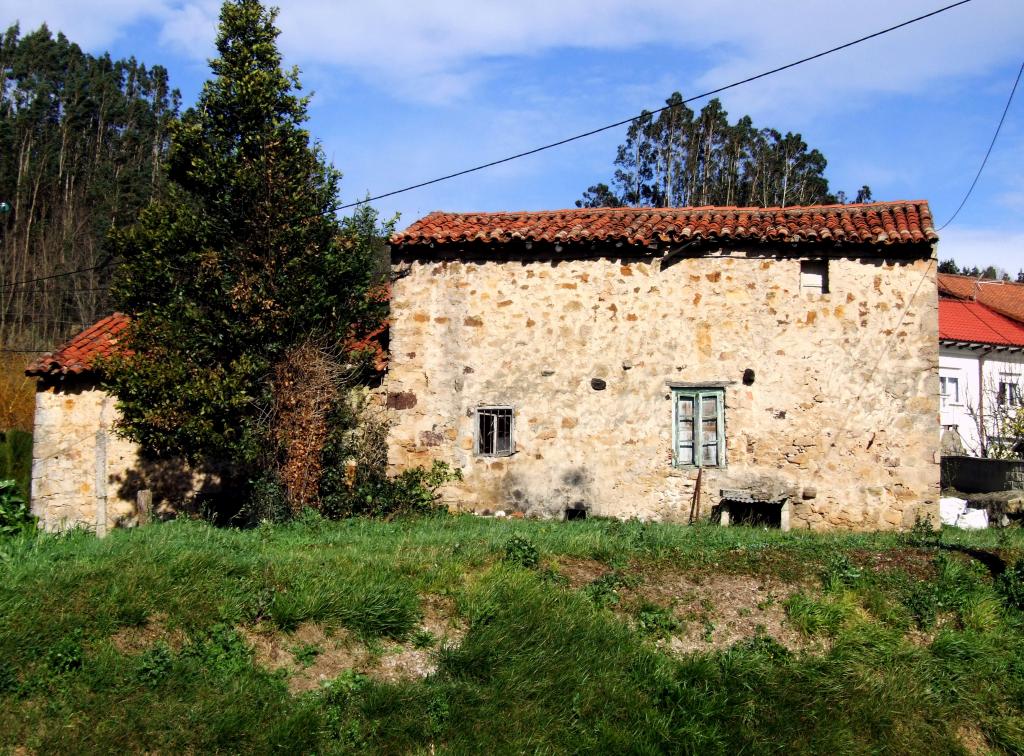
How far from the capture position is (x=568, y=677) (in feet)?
26.3

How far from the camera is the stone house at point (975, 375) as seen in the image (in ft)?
101

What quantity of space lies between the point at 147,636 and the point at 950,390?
31420 millimetres

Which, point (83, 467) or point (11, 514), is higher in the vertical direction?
point (83, 467)

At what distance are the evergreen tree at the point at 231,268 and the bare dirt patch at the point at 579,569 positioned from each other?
16.8 feet

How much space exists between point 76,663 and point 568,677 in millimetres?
4223

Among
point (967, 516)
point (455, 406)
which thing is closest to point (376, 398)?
point (455, 406)

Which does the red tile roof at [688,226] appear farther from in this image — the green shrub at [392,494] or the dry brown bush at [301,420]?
the green shrub at [392,494]

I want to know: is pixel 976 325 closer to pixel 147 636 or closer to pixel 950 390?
pixel 950 390

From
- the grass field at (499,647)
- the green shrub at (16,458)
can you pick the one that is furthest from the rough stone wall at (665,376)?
the green shrub at (16,458)

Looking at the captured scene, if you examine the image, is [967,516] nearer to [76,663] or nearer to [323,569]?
[323,569]

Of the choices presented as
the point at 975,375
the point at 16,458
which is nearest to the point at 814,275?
the point at 16,458

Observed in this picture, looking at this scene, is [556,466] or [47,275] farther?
[47,275]

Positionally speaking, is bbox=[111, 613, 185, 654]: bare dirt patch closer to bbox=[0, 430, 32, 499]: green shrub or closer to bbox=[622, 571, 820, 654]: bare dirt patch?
bbox=[622, 571, 820, 654]: bare dirt patch

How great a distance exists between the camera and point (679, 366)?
1412 centimetres
